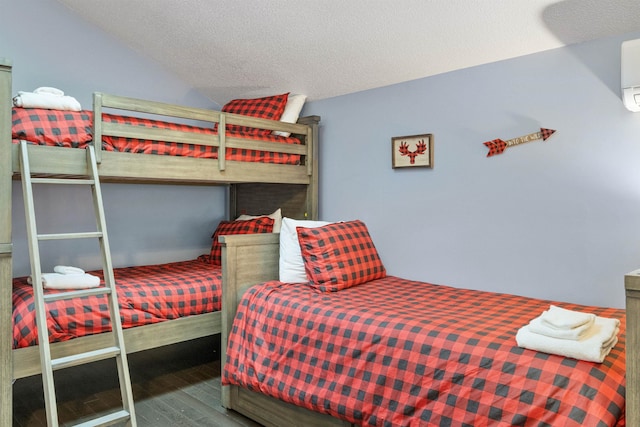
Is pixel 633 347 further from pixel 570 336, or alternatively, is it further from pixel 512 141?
pixel 512 141

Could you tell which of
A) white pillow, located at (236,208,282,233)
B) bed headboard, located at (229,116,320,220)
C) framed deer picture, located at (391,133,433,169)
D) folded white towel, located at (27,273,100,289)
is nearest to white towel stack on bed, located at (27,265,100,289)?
folded white towel, located at (27,273,100,289)

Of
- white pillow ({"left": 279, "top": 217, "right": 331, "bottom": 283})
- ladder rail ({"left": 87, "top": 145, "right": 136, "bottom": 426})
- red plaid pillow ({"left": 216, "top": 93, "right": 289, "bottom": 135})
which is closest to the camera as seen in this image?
ladder rail ({"left": 87, "top": 145, "right": 136, "bottom": 426})

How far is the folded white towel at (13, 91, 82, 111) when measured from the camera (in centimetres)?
234

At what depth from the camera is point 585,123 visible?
2.37 metres

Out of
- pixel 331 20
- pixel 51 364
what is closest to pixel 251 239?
pixel 51 364

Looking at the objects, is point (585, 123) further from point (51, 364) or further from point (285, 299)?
point (51, 364)

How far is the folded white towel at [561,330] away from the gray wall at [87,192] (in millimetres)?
3140

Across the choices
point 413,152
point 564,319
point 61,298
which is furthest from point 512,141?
point 61,298

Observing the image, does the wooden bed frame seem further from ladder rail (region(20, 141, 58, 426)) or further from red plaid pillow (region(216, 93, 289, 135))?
red plaid pillow (region(216, 93, 289, 135))

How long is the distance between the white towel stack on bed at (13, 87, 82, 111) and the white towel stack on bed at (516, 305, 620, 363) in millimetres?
2419

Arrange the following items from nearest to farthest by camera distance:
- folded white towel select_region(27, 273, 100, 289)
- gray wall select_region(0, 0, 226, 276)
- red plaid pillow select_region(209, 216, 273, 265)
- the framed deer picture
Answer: folded white towel select_region(27, 273, 100, 289), the framed deer picture, gray wall select_region(0, 0, 226, 276), red plaid pillow select_region(209, 216, 273, 265)

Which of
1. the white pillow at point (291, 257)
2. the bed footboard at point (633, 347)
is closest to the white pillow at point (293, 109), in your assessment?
the white pillow at point (291, 257)

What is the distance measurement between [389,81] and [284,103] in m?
0.84

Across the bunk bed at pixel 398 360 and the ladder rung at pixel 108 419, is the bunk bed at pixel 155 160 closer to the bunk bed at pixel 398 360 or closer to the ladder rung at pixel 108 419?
the ladder rung at pixel 108 419
